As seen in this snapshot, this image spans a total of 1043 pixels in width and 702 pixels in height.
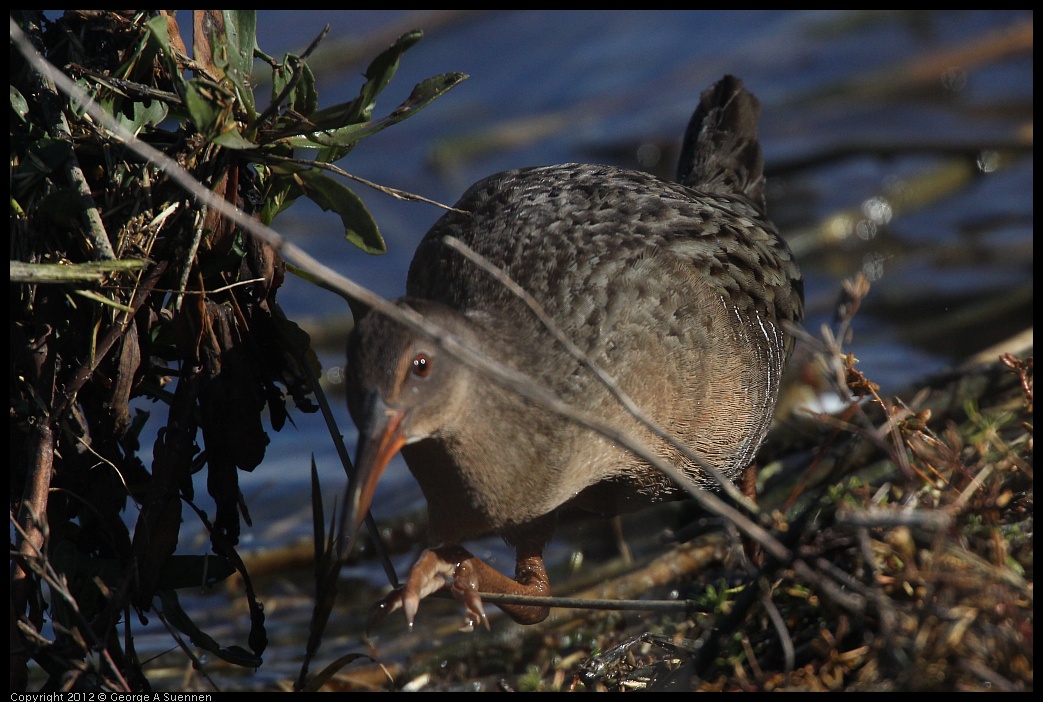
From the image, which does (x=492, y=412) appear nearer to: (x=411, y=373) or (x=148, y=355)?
(x=411, y=373)

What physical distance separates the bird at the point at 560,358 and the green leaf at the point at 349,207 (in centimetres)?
25

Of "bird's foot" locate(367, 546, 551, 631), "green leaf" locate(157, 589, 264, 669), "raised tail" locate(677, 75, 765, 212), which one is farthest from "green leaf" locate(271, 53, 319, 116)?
"raised tail" locate(677, 75, 765, 212)

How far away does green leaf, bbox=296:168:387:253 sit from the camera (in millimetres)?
3336

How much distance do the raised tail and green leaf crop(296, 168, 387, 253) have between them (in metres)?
2.32

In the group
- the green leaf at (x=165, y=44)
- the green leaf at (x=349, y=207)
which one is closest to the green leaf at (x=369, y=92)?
the green leaf at (x=349, y=207)

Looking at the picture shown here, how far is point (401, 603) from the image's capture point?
3.15 meters

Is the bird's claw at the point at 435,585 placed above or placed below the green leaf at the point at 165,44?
below

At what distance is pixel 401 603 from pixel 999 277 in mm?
5824

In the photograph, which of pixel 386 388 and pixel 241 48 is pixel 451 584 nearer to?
pixel 386 388

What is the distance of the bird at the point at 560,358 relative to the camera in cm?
321

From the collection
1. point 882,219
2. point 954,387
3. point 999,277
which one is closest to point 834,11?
point 882,219

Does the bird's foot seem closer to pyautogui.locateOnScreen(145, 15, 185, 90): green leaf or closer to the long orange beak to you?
the long orange beak

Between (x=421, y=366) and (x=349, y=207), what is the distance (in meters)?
0.57

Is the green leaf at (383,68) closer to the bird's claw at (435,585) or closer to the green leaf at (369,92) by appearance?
the green leaf at (369,92)
